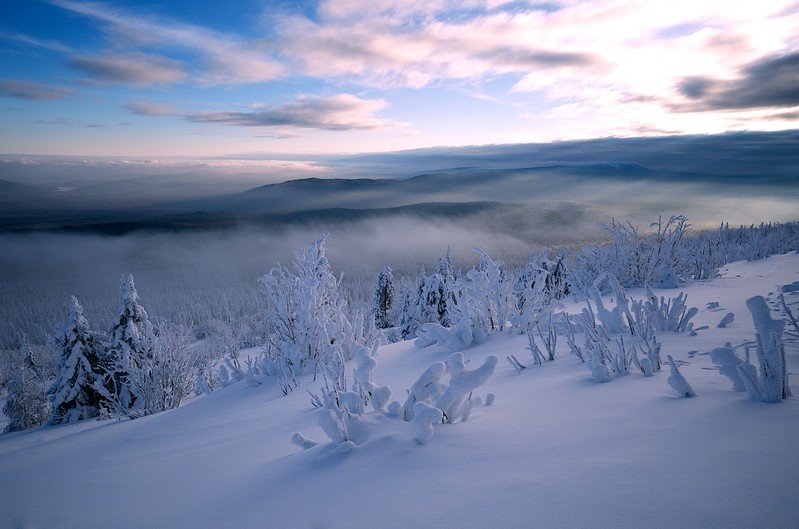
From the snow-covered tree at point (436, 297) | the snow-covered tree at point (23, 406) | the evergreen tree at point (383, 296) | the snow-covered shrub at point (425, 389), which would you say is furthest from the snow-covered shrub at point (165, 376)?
the evergreen tree at point (383, 296)

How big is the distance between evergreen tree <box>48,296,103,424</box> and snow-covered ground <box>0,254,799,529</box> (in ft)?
46.8

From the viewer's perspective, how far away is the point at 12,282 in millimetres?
182375

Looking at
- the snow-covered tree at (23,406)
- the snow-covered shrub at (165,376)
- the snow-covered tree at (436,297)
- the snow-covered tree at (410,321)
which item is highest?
the snow-covered shrub at (165,376)

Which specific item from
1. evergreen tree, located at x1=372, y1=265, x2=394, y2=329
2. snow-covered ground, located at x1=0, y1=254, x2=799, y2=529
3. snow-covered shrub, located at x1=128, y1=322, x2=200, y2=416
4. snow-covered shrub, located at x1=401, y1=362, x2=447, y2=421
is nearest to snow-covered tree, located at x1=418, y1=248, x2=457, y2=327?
evergreen tree, located at x1=372, y1=265, x2=394, y2=329

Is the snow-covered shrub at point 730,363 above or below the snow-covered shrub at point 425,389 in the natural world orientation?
above

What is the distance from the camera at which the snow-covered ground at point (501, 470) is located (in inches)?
54.4

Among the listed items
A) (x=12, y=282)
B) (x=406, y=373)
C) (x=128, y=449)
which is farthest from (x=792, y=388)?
(x=12, y=282)

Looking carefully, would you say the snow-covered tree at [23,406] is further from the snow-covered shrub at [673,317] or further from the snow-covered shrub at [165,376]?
the snow-covered shrub at [673,317]

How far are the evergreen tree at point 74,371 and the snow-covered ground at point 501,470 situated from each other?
46.8 feet

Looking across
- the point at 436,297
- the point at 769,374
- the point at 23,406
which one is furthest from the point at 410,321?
the point at 769,374

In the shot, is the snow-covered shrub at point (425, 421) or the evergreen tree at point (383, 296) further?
the evergreen tree at point (383, 296)

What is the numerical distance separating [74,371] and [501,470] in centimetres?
1903

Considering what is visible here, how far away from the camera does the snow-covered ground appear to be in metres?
1.38

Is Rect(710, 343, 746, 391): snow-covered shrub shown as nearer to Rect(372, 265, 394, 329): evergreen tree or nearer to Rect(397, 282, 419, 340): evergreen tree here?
Rect(397, 282, 419, 340): evergreen tree
